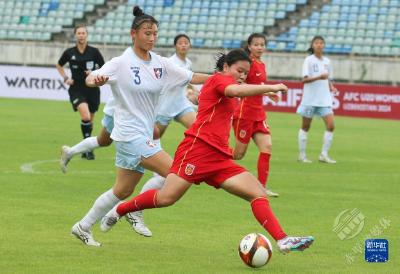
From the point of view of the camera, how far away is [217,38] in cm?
4056

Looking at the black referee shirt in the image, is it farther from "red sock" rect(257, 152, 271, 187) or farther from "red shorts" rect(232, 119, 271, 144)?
"red sock" rect(257, 152, 271, 187)

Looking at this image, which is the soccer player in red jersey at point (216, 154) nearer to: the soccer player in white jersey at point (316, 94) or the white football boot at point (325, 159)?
the white football boot at point (325, 159)

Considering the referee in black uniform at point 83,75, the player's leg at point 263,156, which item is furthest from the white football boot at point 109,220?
the referee in black uniform at point 83,75

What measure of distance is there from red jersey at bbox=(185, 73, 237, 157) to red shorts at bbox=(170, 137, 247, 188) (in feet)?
0.18

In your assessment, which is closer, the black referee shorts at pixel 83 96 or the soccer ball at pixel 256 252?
the soccer ball at pixel 256 252

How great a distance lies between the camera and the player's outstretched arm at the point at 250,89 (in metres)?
8.38

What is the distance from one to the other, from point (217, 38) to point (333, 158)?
67.4ft

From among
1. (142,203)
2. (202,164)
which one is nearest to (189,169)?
(202,164)

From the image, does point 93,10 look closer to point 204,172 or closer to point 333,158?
point 333,158

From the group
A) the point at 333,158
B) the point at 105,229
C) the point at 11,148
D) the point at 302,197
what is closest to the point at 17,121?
the point at 11,148

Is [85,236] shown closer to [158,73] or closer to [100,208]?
[100,208]

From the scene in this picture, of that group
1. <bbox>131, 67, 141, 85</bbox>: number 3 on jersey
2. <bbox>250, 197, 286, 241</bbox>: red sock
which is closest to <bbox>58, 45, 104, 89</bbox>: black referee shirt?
<bbox>131, 67, 141, 85</bbox>: number 3 on jersey

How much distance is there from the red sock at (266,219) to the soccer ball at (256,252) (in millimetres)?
106

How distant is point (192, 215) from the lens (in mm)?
12094
